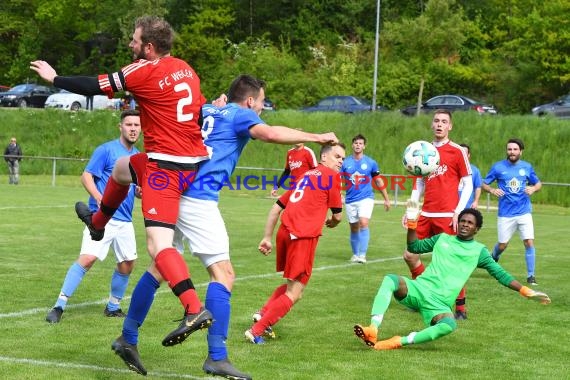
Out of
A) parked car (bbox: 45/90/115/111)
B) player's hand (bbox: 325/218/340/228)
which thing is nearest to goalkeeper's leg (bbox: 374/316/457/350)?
player's hand (bbox: 325/218/340/228)

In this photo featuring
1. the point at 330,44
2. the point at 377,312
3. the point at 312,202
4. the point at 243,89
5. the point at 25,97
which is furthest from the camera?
the point at 330,44

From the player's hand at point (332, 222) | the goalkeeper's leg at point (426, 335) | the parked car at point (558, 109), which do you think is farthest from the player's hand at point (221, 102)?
the parked car at point (558, 109)

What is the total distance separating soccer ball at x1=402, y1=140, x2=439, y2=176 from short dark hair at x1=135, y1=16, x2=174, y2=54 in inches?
136

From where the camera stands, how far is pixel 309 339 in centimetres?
840

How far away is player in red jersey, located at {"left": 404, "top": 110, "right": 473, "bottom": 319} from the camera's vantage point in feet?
33.7

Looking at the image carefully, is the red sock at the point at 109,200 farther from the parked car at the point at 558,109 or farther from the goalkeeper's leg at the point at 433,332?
the parked car at the point at 558,109

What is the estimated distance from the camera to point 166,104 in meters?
6.49

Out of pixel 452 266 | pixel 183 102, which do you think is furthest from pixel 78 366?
pixel 452 266

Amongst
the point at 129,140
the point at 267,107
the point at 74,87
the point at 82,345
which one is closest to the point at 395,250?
the point at 129,140

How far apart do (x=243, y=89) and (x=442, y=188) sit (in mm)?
3889

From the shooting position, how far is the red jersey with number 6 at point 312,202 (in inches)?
339

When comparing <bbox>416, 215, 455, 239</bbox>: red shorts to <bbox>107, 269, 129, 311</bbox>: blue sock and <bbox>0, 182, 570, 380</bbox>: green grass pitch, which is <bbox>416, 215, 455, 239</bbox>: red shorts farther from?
<bbox>107, 269, 129, 311</bbox>: blue sock

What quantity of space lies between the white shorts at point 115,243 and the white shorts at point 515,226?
6460 mm

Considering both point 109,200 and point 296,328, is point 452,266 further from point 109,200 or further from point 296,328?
point 109,200
